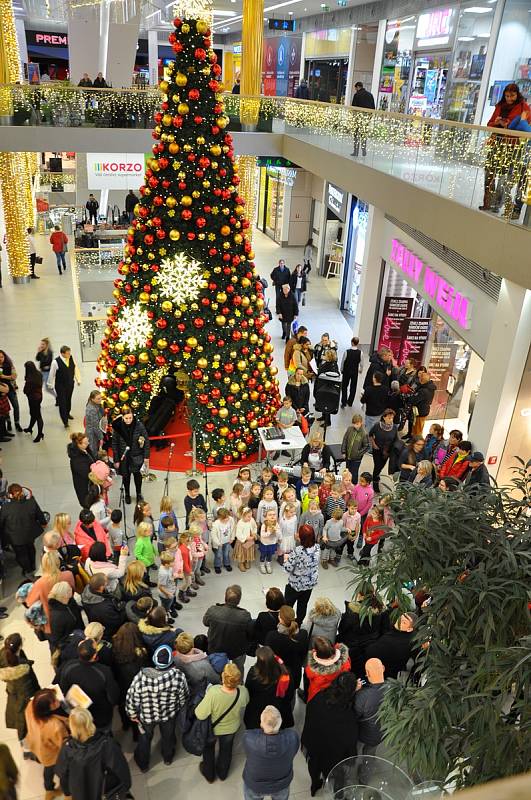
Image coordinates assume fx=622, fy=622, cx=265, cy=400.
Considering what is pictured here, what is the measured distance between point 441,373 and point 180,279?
220 inches

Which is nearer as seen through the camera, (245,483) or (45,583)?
(45,583)

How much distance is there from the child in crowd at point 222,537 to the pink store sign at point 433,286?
4890 mm

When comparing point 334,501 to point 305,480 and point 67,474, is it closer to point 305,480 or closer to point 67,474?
point 305,480

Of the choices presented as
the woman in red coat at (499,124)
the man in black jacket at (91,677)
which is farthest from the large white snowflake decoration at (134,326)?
the man in black jacket at (91,677)

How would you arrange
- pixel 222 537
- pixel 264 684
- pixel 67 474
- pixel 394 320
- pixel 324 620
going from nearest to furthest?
pixel 264 684, pixel 324 620, pixel 222 537, pixel 67 474, pixel 394 320

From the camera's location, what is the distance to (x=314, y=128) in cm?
1566

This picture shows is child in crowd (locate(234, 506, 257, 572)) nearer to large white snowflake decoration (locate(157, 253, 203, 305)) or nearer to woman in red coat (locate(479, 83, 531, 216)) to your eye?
large white snowflake decoration (locate(157, 253, 203, 305))

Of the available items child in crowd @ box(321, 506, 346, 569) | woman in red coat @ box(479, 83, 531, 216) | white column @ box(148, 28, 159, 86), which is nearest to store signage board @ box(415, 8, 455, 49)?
woman in red coat @ box(479, 83, 531, 216)

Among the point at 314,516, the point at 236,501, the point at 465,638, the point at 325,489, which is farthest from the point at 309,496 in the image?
the point at 465,638

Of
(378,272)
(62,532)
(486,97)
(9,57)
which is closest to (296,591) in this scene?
(62,532)

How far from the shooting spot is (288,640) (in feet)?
17.3

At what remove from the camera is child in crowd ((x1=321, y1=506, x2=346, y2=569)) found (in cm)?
756

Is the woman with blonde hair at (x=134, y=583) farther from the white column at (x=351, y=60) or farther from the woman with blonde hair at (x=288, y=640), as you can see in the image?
the white column at (x=351, y=60)

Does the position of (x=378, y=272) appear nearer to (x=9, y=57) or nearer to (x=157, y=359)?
(x=157, y=359)
